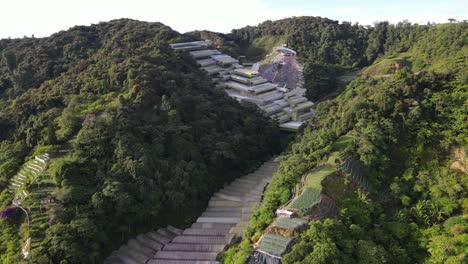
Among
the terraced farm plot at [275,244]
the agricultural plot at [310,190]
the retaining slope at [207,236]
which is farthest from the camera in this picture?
the retaining slope at [207,236]

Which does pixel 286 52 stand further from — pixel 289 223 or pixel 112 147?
pixel 289 223

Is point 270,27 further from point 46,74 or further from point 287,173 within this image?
point 287,173

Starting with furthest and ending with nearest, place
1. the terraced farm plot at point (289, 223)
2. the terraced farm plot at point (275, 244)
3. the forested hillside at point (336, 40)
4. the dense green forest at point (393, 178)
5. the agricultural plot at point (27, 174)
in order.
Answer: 1. the forested hillside at point (336, 40)
2. the agricultural plot at point (27, 174)
3. the terraced farm plot at point (289, 223)
4. the dense green forest at point (393, 178)
5. the terraced farm plot at point (275, 244)

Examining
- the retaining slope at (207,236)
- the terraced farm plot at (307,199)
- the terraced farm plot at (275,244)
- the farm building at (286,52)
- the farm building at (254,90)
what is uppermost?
the farm building at (286,52)

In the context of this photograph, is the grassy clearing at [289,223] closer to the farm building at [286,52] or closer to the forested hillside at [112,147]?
the forested hillside at [112,147]

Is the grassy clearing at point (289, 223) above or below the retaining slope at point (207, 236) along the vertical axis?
above

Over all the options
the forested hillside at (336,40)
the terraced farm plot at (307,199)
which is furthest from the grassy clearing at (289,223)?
the forested hillside at (336,40)
